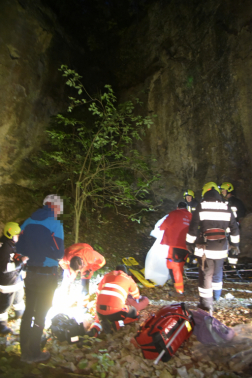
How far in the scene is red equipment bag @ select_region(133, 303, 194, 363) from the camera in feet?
7.54

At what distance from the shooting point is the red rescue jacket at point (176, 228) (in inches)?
170

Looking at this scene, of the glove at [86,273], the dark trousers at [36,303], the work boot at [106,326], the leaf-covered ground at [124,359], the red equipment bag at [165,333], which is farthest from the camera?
the glove at [86,273]

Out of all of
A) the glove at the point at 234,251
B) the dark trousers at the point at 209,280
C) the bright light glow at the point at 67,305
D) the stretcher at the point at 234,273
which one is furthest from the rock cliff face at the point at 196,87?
the bright light glow at the point at 67,305

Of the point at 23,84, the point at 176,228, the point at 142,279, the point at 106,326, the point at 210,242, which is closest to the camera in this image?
the point at 106,326

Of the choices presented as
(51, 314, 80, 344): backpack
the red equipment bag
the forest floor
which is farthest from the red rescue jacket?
(51, 314, 80, 344): backpack

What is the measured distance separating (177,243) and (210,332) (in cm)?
193

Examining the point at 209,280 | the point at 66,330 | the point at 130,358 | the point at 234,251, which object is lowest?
the point at 130,358

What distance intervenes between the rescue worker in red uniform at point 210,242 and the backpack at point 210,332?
0.80 meters

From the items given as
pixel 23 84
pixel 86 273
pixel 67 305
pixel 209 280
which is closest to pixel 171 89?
Answer: pixel 23 84

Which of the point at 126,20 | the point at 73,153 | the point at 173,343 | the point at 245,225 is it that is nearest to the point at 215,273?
the point at 173,343

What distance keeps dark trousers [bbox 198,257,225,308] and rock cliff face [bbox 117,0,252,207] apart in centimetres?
343

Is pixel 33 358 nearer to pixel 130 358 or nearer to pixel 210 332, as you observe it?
pixel 130 358

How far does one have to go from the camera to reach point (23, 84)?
6.89 meters

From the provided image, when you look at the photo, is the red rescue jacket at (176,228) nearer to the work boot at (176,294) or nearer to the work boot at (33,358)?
the work boot at (176,294)
